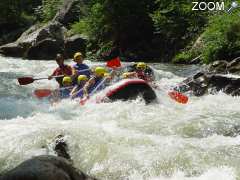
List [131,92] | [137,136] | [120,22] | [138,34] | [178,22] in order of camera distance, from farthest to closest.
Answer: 1. [138,34]
2. [120,22]
3. [178,22]
4. [131,92]
5. [137,136]

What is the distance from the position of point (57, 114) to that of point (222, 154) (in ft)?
11.9

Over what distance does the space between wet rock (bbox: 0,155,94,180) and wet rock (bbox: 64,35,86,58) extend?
51.9 feet

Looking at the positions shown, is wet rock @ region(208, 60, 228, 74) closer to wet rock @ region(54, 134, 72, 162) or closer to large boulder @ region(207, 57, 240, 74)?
large boulder @ region(207, 57, 240, 74)

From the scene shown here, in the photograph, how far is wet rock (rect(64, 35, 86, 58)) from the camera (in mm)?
20172

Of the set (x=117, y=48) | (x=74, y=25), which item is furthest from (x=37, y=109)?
(x=74, y=25)

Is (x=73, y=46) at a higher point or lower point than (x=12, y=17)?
higher

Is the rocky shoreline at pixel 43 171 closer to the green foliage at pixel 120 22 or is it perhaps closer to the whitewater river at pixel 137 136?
the whitewater river at pixel 137 136

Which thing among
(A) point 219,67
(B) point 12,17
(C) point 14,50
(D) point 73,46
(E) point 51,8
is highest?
(A) point 219,67

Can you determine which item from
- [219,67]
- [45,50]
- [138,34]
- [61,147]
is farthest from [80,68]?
[45,50]

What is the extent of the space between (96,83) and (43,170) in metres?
6.15

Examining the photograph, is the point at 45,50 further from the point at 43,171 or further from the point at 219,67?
the point at 43,171

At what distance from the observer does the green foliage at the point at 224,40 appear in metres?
13.6

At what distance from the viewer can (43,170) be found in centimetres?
405

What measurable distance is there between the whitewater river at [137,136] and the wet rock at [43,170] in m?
1.19
